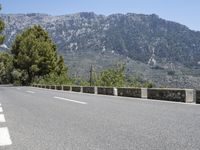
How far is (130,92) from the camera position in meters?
24.3

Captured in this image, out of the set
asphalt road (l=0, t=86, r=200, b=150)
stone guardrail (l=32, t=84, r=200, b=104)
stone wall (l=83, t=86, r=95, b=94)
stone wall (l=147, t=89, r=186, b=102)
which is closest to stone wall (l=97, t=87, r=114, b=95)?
stone guardrail (l=32, t=84, r=200, b=104)

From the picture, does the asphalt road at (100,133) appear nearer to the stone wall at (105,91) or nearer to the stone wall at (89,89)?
the stone wall at (105,91)

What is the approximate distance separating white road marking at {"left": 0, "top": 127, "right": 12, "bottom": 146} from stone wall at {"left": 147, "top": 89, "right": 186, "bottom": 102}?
11.0 metres

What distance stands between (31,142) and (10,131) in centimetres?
152

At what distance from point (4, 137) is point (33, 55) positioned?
77303 millimetres

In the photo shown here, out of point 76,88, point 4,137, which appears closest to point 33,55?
point 76,88

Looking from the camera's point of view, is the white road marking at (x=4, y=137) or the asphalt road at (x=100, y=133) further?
the white road marking at (x=4, y=137)

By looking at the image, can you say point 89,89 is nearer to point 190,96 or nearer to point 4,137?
point 190,96

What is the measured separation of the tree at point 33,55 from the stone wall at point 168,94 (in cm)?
6238

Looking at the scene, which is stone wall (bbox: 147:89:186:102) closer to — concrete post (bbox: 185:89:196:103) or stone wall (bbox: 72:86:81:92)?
concrete post (bbox: 185:89:196:103)

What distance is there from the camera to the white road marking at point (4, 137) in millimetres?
6523

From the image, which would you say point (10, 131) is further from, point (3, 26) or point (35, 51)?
point (35, 51)

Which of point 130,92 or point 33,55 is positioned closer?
point 130,92

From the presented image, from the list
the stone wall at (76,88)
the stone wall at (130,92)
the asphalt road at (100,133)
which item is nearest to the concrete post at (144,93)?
the stone wall at (130,92)
